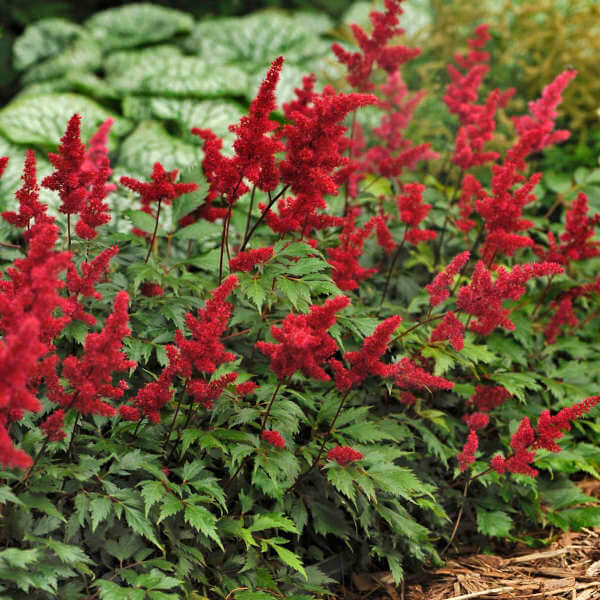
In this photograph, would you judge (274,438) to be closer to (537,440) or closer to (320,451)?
(320,451)

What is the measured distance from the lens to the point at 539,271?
2340 millimetres

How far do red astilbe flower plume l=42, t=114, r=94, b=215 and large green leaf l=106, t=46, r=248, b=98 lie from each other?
3824mm

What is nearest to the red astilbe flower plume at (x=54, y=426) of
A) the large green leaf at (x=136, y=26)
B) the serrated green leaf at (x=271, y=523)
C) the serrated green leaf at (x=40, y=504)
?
the serrated green leaf at (x=40, y=504)

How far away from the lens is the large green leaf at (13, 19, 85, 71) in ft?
24.8

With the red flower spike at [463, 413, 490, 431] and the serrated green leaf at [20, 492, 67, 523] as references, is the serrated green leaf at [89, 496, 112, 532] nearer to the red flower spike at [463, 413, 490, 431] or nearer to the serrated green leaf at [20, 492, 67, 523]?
the serrated green leaf at [20, 492, 67, 523]

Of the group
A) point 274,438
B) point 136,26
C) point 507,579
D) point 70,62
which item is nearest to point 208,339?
point 274,438

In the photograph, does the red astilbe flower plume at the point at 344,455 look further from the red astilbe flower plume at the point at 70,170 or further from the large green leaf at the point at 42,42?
the large green leaf at the point at 42,42

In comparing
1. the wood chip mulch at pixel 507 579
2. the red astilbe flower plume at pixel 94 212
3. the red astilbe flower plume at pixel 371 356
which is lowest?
the wood chip mulch at pixel 507 579

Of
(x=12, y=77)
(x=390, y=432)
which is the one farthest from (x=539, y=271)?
(x=12, y=77)

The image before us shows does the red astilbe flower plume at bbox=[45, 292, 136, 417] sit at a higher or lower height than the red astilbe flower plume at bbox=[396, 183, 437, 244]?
lower

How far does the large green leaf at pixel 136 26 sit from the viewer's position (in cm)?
765

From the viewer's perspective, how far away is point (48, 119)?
5.55 metres

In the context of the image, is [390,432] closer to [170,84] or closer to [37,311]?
[37,311]

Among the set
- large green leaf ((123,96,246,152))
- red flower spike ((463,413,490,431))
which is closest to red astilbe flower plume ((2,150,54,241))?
red flower spike ((463,413,490,431))
